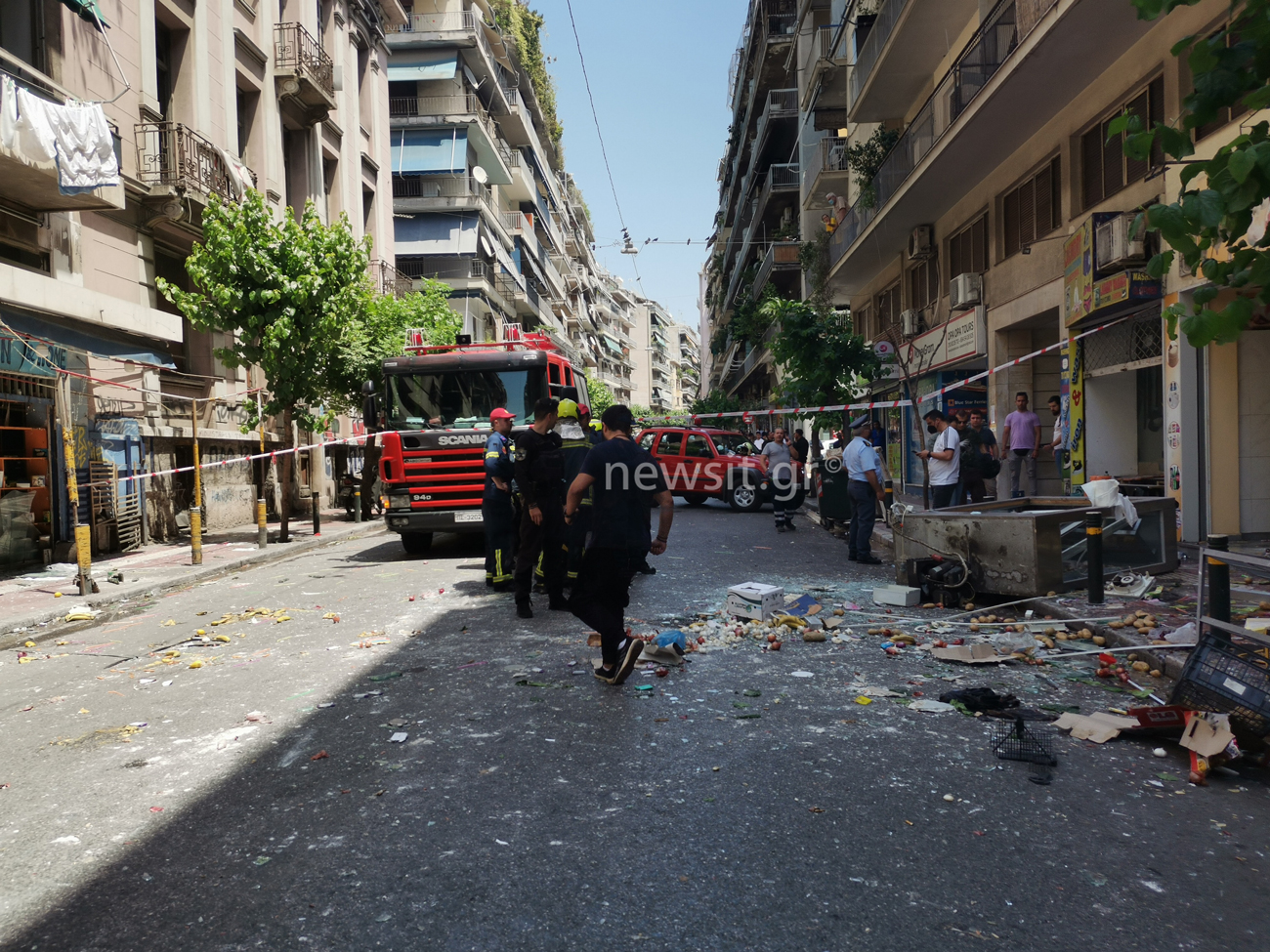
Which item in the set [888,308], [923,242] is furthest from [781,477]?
[888,308]

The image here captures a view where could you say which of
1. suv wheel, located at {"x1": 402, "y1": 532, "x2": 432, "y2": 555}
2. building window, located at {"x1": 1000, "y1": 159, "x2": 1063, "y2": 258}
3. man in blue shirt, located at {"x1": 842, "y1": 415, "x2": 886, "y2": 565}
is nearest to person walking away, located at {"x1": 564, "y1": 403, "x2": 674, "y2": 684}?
man in blue shirt, located at {"x1": 842, "y1": 415, "x2": 886, "y2": 565}

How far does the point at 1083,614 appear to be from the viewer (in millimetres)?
7422

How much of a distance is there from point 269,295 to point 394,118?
→ 2938cm

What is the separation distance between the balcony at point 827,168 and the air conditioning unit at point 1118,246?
15918 millimetres

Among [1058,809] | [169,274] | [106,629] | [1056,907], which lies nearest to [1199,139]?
[1058,809]

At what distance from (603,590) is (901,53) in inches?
726

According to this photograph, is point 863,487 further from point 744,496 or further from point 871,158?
point 871,158

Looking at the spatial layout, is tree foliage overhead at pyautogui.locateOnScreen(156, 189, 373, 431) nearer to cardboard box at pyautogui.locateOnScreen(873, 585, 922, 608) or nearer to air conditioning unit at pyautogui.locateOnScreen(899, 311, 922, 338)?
cardboard box at pyautogui.locateOnScreen(873, 585, 922, 608)

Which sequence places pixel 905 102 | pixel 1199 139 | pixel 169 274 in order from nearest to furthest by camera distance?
pixel 1199 139 → pixel 169 274 → pixel 905 102

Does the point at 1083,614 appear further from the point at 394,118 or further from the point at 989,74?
the point at 394,118

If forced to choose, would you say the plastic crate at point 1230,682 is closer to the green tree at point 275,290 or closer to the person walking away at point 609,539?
the person walking away at point 609,539

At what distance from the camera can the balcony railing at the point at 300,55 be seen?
2323cm

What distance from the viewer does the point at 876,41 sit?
21.5 metres

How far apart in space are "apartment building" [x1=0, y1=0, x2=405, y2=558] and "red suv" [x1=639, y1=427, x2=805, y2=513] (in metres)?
8.97
